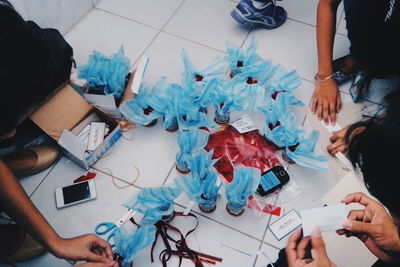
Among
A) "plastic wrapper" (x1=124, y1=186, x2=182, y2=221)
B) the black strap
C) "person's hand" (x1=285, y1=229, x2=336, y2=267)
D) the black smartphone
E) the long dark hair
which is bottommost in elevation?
the black strap

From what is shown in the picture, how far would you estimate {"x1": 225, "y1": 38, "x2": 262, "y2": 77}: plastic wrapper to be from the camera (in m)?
1.50

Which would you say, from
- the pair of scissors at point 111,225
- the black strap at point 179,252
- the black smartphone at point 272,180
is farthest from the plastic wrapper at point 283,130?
the pair of scissors at point 111,225

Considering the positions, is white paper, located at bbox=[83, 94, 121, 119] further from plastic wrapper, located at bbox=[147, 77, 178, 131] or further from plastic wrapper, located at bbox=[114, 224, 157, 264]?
plastic wrapper, located at bbox=[114, 224, 157, 264]

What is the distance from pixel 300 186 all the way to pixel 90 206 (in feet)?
2.55

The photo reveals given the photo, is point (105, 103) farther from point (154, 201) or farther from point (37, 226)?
point (37, 226)

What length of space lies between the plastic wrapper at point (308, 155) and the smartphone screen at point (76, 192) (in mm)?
755

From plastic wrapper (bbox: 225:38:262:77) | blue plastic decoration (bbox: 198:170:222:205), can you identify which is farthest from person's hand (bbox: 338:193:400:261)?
plastic wrapper (bbox: 225:38:262:77)

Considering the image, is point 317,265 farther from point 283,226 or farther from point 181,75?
point 181,75

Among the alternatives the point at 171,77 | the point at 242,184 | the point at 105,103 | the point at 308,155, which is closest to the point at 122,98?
the point at 105,103

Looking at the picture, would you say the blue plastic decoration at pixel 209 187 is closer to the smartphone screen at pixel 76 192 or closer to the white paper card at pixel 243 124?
the white paper card at pixel 243 124

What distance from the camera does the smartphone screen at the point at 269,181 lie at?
4.03 feet

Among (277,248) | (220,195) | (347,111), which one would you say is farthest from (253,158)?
(347,111)

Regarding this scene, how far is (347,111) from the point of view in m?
1.48

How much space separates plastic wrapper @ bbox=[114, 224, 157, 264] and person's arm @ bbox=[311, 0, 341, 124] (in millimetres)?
848
